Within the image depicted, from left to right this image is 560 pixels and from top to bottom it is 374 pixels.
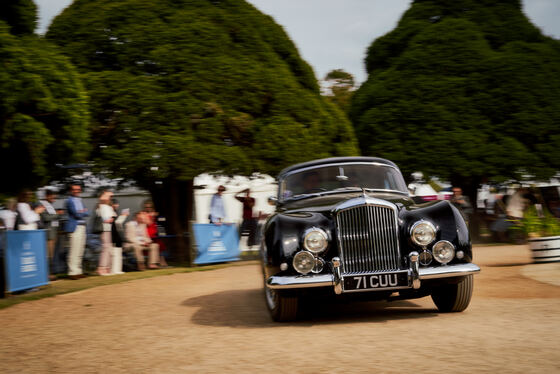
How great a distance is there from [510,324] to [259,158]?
1203cm

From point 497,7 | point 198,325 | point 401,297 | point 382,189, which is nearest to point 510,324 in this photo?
point 401,297

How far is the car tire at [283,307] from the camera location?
613cm

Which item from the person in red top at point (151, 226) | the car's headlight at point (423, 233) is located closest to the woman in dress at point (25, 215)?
the person in red top at point (151, 226)

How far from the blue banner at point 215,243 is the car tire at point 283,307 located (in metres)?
8.55

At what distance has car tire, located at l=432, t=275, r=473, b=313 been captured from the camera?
622cm

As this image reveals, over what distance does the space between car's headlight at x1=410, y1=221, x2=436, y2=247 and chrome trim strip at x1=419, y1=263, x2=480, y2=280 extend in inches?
10.4

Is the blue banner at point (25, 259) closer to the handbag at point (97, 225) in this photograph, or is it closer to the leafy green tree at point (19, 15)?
the handbag at point (97, 225)

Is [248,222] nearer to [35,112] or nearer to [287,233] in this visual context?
[35,112]

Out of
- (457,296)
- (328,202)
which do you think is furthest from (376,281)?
(328,202)

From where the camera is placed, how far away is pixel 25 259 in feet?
31.9

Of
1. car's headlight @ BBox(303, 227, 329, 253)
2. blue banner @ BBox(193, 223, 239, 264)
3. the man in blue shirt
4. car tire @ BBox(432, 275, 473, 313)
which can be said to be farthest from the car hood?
blue banner @ BBox(193, 223, 239, 264)

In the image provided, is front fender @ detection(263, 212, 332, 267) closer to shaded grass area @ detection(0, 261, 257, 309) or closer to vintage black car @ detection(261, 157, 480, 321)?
vintage black car @ detection(261, 157, 480, 321)

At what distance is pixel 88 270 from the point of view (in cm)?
1355

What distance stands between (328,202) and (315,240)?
918 millimetres
